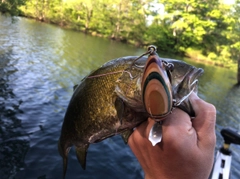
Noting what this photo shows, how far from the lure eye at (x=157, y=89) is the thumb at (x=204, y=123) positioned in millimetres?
221

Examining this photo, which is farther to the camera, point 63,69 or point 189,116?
point 63,69

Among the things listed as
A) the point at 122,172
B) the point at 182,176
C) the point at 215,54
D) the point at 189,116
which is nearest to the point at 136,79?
the point at 189,116

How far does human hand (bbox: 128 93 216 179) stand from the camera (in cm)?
119

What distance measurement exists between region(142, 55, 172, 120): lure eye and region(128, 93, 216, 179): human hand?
81 mm

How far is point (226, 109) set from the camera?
48.1ft

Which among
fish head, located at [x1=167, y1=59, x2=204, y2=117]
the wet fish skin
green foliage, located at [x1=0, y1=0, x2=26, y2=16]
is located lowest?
the wet fish skin

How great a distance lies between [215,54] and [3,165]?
47.8 meters

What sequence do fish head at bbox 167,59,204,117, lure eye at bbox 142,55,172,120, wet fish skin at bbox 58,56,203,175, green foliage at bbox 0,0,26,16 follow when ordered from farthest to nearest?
green foliage at bbox 0,0,26,16
wet fish skin at bbox 58,56,203,175
fish head at bbox 167,59,204,117
lure eye at bbox 142,55,172,120

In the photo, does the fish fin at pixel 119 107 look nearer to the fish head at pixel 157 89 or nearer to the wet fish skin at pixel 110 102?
the wet fish skin at pixel 110 102

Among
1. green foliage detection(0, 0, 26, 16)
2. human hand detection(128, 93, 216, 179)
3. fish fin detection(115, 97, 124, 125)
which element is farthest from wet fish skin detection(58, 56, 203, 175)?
green foliage detection(0, 0, 26, 16)

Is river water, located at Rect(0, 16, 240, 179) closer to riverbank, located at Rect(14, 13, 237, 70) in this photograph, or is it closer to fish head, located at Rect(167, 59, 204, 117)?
fish head, located at Rect(167, 59, 204, 117)

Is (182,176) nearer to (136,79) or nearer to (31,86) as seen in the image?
(136,79)

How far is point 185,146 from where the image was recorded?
1.18m

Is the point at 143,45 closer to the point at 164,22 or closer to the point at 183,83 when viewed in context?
the point at 164,22
